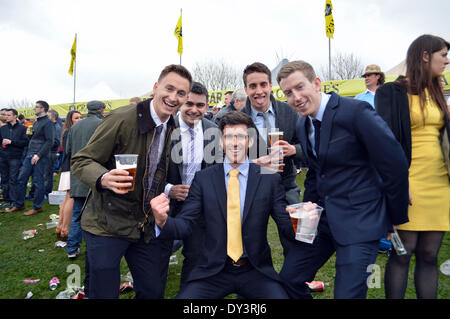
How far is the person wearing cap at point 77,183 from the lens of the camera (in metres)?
4.61

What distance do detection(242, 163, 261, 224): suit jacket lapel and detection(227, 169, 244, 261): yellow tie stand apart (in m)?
0.07

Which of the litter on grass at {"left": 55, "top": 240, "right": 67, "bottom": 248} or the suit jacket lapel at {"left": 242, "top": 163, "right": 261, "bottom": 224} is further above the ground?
the suit jacket lapel at {"left": 242, "top": 163, "right": 261, "bottom": 224}

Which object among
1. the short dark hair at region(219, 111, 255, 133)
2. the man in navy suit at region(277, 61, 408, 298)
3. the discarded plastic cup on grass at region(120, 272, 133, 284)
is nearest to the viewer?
the man in navy suit at region(277, 61, 408, 298)

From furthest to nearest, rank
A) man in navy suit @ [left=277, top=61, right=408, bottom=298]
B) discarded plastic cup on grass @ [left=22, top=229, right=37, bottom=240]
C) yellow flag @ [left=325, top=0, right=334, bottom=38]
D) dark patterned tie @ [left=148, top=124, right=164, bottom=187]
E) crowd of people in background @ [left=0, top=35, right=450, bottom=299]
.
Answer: yellow flag @ [left=325, top=0, right=334, bottom=38]
discarded plastic cup on grass @ [left=22, top=229, right=37, bottom=240]
dark patterned tie @ [left=148, top=124, right=164, bottom=187]
crowd of people in background @ [left=0, top=35, right=450, bottom=299]
man in navy suit @ [left=277, top=61, right=408, bottom=298]

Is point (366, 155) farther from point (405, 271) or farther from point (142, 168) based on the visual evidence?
point (142, 168)

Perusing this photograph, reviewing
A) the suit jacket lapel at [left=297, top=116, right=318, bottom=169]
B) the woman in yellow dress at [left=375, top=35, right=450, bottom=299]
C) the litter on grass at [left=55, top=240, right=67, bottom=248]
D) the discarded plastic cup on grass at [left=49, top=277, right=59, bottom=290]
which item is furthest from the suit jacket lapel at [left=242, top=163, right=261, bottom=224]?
the litter on grass at [left=55, top=240, right=67, bottom=248]

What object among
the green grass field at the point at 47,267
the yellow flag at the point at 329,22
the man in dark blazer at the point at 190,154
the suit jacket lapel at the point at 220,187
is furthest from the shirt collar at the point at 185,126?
the yellow flag at the point at 329,22

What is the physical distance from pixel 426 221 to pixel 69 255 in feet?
16.5

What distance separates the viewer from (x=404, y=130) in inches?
94.7

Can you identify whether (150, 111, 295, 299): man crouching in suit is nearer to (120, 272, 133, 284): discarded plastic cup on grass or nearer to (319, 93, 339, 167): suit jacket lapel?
(319, 93, 339, 167): suit jacket lapel

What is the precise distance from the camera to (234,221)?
2.57 m

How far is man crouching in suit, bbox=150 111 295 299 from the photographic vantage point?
7.92ft

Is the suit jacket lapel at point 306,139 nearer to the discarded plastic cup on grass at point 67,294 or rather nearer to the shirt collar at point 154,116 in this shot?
the shirt collar at point 154,116
